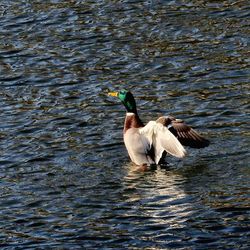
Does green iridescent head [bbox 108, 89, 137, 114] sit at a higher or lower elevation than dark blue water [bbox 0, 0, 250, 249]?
higher

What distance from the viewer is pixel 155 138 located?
16.0 metres

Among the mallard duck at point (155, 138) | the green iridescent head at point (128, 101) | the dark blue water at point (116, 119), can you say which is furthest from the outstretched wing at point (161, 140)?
the green iridescent head at point (128, 101)

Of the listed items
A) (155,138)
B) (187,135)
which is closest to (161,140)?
(155,138)

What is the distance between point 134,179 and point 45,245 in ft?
9.51

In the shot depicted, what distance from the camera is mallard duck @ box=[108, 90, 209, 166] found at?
15516 millimetres

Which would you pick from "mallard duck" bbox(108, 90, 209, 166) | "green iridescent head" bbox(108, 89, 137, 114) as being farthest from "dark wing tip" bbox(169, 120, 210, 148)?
"green iridescent head" bbox(108, 89, 137, 114)

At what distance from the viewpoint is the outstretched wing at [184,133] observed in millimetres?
15553

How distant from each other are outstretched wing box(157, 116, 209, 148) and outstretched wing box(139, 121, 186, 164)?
0.37ft

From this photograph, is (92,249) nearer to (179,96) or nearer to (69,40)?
(179,96)

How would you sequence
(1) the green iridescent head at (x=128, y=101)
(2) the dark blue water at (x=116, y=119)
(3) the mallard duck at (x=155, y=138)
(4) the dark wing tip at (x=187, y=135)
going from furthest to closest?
(1) the green iridescent head at (x=128, y=101), (4) the dark wing tip at (x=187, y=135), (3) the mallard duck at (x=155, y=138), (2) the dark blue water at (x=116, y=119)

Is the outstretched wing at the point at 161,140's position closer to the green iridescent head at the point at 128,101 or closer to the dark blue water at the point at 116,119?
the dark blue water at the point at 116,119

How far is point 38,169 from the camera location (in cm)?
1548

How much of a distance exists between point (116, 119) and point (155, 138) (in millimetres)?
1688

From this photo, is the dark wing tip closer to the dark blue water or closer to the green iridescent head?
the dark blue water
